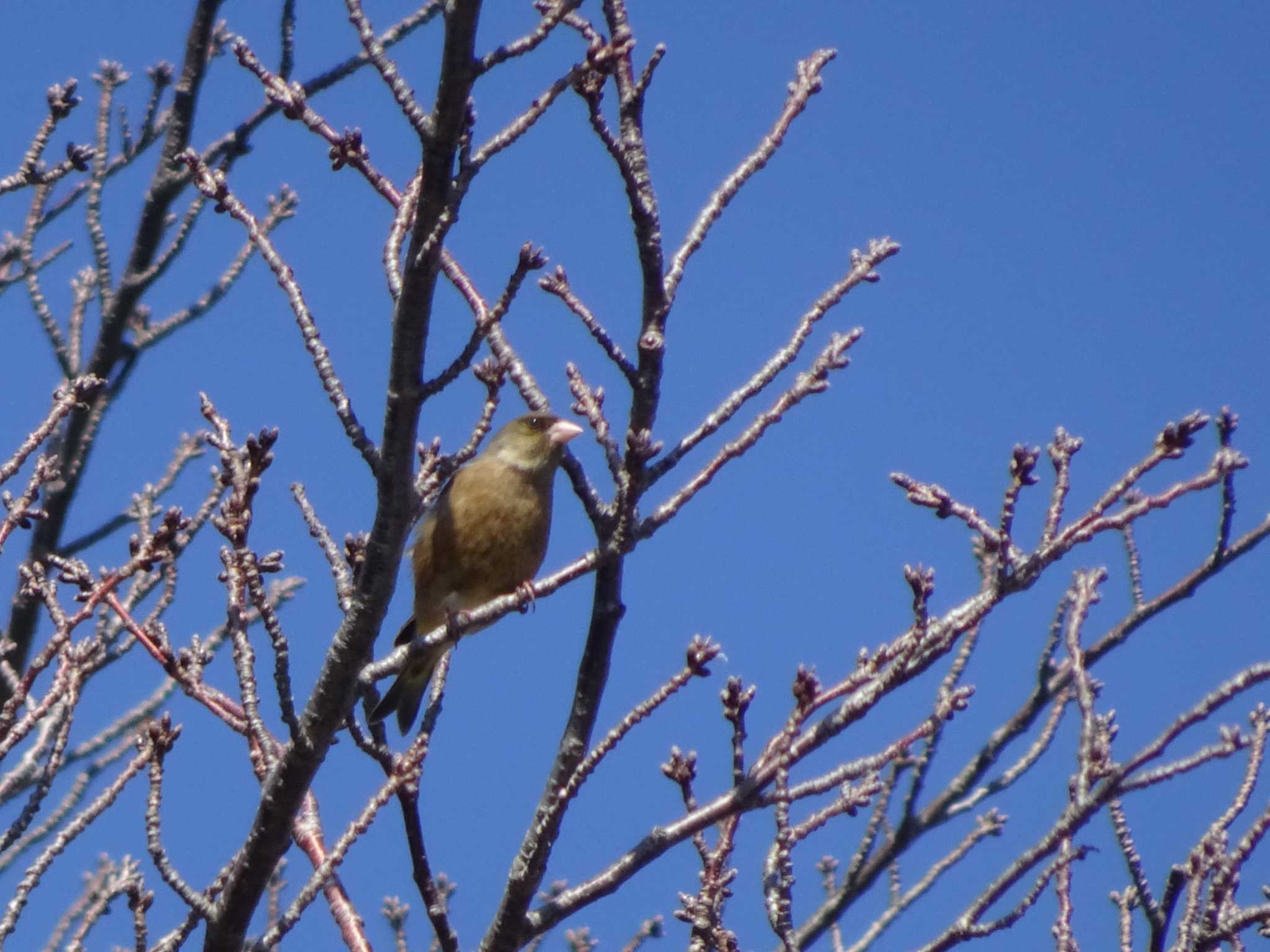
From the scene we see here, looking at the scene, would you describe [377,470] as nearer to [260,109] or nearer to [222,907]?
[222,907]

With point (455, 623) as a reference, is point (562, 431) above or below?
A: above

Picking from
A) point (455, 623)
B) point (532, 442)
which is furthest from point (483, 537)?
point (455, 623)

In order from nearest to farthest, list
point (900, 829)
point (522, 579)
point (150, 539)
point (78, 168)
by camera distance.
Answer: point (150, 539) < point (78, 168) < point (900, 829) < point (522, 579)

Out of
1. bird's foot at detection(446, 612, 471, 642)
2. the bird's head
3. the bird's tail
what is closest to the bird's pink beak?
the bird's head

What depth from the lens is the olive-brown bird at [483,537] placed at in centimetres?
588

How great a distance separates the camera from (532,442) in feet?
20.1

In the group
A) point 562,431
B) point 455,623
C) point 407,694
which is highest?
point 562,431

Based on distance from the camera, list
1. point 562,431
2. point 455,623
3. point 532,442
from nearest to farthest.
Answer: point 455,623, point 562,431, point 532,442

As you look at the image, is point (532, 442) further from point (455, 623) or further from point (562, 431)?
point (455, 623)

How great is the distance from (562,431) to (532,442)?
284 mm

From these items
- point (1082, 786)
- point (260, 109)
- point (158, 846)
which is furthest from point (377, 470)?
point (260, 109)

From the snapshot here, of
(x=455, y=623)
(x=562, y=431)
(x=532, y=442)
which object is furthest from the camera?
(x=532, y=442)

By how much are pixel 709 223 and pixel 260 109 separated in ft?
11.4

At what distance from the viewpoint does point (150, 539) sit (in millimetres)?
3424
